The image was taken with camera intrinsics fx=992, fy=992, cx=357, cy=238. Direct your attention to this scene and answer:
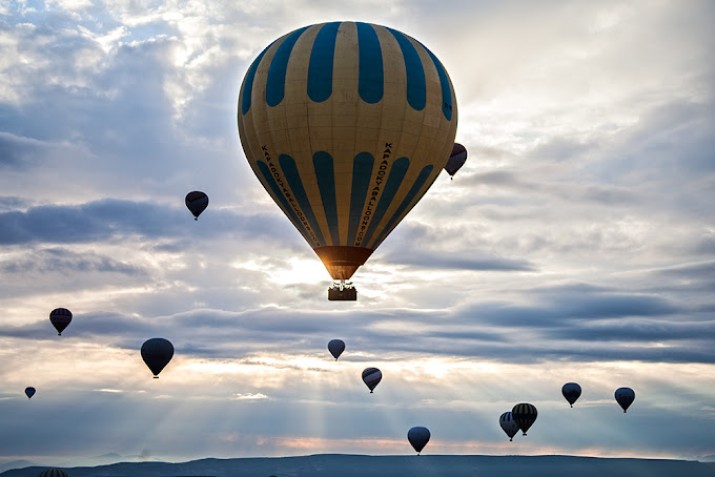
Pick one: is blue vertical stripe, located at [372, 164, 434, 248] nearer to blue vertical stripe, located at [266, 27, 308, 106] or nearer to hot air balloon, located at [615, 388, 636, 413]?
blue vertical stripe, located at [266, 27, 308, 106]

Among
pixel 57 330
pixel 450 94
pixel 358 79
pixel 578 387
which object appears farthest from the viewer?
pixel 578 387

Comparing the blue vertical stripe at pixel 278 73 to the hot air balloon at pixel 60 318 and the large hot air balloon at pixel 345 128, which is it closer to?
the large hot air balloon at pixel 345 128

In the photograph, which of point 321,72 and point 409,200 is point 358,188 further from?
point 321,72

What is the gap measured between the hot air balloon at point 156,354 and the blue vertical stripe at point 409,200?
84.4 feet

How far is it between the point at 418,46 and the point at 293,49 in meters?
7.59

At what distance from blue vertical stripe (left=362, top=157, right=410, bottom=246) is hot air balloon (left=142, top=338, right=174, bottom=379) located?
26132 mm

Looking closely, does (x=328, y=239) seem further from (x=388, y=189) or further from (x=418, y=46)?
(x=418, y=46)

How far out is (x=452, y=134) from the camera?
60.8 meters

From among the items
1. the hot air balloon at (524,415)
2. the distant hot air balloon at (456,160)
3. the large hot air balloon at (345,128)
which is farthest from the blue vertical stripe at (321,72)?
the hot air balloon at (524,415)

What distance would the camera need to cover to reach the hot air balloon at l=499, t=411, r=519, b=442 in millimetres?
104250

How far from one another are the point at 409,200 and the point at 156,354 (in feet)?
93.7

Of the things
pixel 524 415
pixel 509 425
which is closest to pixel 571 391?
pixel 524 415

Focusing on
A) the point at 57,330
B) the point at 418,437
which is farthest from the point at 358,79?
the point at 418,437

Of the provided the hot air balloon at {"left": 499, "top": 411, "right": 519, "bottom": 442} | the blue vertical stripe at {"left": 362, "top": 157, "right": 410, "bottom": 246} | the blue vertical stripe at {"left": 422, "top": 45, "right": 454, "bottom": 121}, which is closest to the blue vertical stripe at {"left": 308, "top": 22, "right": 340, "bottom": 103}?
the blue vertical stripe at {"left": 362, "top": 157, "right": 410, "bottom": 246}
